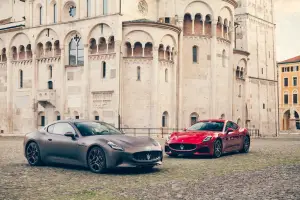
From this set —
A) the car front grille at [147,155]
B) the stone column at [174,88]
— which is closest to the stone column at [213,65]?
the stone column at [174,88]

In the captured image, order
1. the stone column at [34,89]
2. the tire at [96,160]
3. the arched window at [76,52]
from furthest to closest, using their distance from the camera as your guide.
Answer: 1. the stone column at [34,89]
2. the arched window at [76,52]
3. the tire at [96,160]

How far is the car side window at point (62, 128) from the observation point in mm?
13102

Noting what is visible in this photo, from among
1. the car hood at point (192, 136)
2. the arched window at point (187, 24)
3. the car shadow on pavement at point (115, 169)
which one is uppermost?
the arched window at point (187, 24)

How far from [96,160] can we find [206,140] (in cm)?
558

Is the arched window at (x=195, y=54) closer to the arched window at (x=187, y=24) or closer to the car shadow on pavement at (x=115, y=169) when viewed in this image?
the arched window at (x=187, y=24)

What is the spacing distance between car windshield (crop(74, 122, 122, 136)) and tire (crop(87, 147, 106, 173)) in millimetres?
792

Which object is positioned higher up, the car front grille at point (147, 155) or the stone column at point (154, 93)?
the stone column at point (154, 93)

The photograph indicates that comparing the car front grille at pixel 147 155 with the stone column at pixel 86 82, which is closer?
the car front grille at pixel 147 155

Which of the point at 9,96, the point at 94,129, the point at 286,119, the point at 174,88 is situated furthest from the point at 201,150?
the point at 286,119

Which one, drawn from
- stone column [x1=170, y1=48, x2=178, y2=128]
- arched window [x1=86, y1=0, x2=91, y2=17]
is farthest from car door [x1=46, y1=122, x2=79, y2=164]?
arched window [x1=86, y1=0, x2=91, y2=17]

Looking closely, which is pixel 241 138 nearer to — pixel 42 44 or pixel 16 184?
pixel 16 184

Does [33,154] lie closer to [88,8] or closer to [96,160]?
[96,160]

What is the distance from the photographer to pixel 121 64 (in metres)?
39.7

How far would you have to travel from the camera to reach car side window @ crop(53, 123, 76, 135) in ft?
43.0
